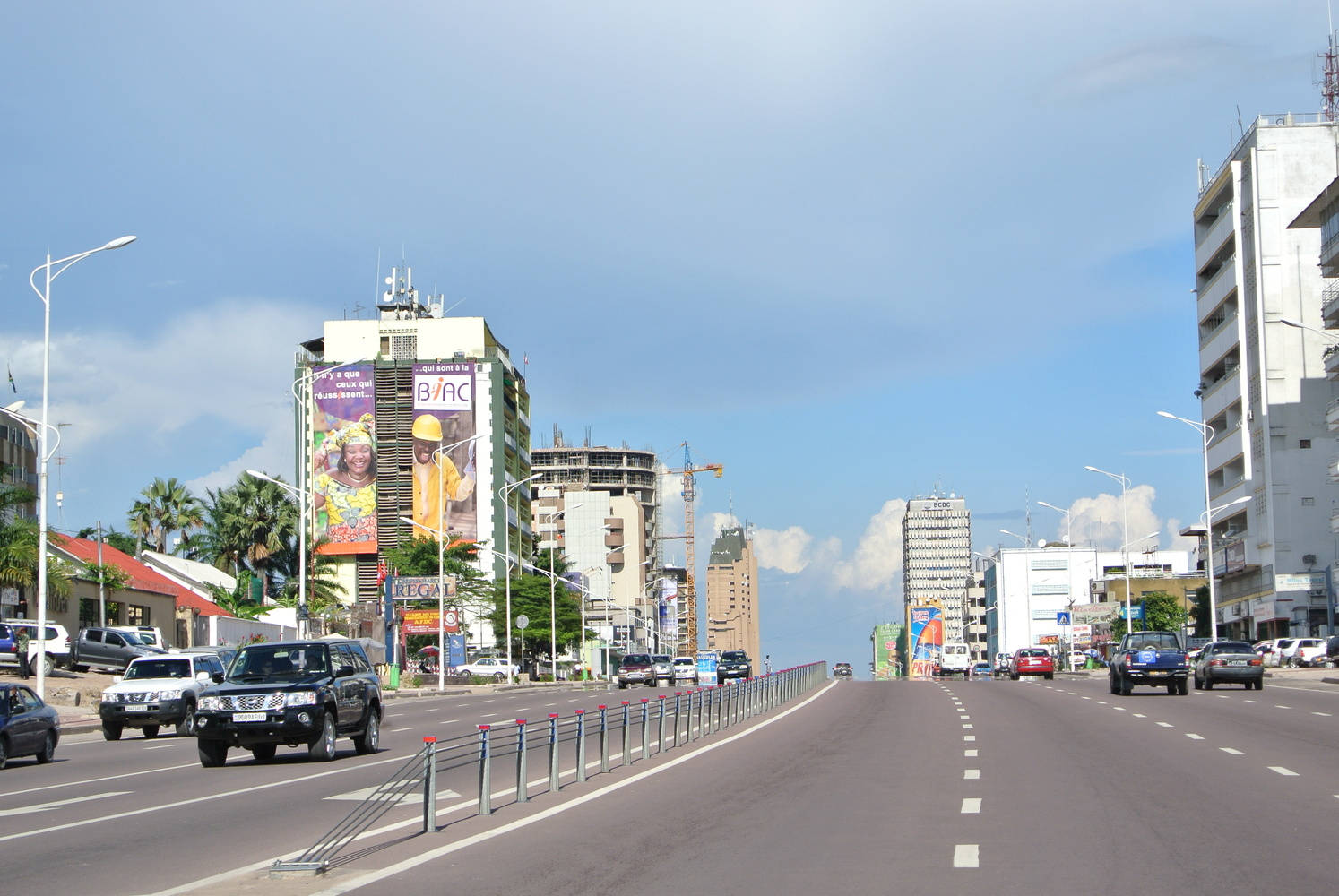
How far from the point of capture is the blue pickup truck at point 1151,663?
1652 inches

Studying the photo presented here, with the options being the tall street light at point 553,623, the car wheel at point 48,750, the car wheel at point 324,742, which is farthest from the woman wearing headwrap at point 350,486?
the car wheel at point 324,742

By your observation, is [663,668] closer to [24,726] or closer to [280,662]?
[24,726]

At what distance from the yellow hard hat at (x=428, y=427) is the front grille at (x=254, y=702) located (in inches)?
3579

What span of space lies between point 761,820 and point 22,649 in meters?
44.6

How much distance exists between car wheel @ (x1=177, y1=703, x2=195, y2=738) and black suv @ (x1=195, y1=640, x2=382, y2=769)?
10.1 m

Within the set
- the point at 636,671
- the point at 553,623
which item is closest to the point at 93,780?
the point at 636,671

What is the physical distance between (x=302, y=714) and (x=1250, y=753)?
13.9m

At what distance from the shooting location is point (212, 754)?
2255cm

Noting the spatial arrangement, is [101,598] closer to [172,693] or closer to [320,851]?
[172,693]

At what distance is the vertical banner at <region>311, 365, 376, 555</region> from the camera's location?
110375 millimetres

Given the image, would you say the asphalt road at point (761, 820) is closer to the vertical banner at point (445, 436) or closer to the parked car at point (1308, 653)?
the parked car at point (1308, 653)

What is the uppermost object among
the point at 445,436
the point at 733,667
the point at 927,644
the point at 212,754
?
the point at 445,436

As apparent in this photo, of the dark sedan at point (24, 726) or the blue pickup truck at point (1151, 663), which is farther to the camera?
the blue pickup truck at point (1151, 663)

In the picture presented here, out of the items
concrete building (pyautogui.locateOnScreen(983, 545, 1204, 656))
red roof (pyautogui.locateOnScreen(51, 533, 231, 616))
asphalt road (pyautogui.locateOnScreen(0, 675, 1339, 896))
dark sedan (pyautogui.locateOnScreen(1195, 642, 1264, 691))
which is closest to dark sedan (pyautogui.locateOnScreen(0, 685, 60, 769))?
asphalt road (pyautogui.locateOnScreen(0, 675, 1339, 896))
